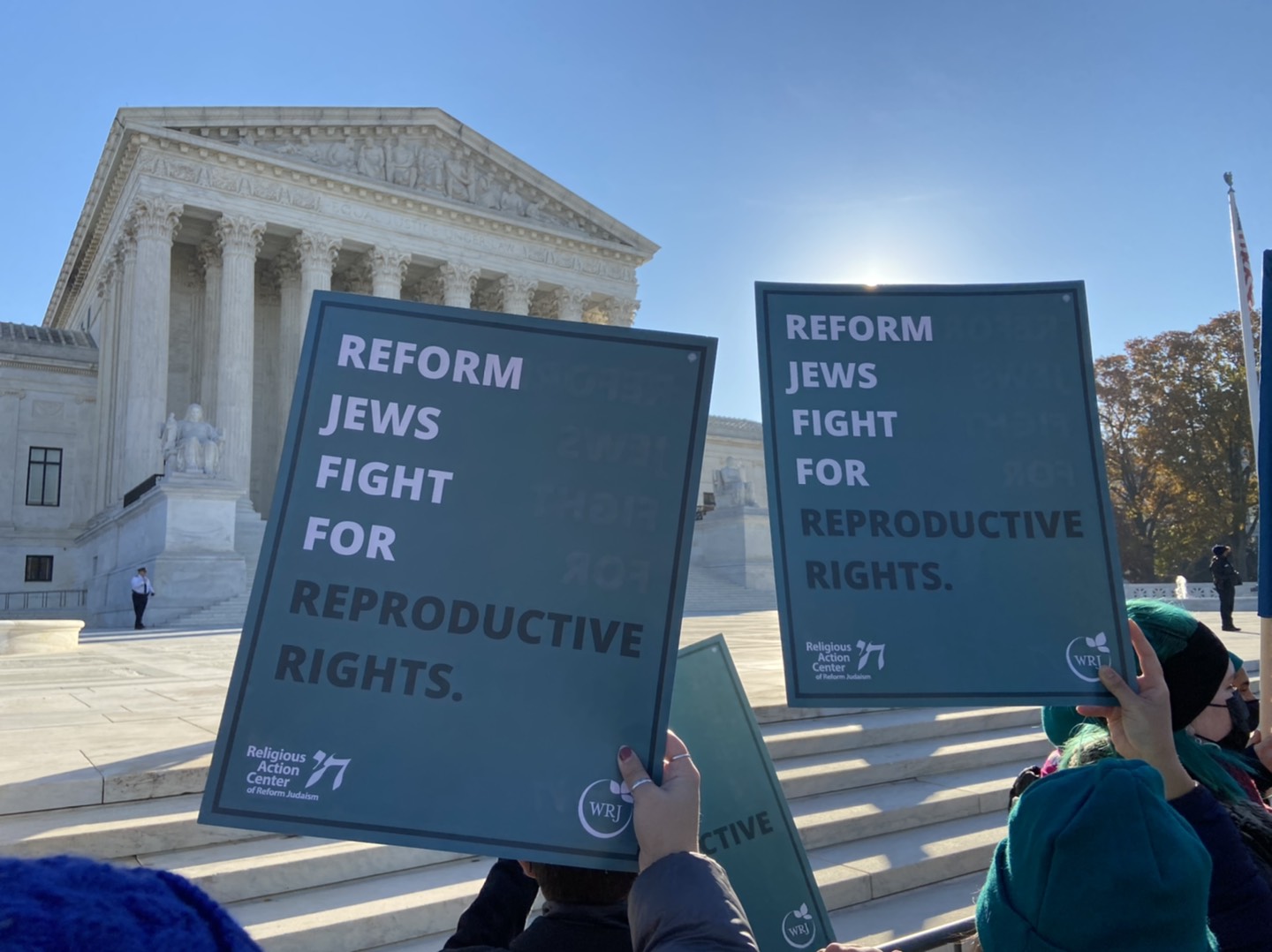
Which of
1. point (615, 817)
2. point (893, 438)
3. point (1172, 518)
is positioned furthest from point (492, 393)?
point (1172, 518)

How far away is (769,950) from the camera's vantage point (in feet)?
8.38

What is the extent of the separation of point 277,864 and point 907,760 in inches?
151

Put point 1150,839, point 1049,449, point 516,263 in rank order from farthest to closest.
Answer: point 516,263 → point 1049,449 → point 1150,839

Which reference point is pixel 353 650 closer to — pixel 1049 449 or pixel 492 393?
pixel 492 393

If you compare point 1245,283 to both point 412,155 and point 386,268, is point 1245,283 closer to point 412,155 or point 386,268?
point 386,268

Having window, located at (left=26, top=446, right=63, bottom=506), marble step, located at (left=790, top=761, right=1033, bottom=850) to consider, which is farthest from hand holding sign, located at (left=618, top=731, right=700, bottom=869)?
window, located at (left=26, top=446, right=63, bottom=506)

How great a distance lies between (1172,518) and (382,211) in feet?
130

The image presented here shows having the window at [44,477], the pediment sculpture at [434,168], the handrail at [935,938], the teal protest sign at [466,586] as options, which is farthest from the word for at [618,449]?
the window at [44,477]

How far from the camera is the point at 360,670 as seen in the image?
6.40 feet

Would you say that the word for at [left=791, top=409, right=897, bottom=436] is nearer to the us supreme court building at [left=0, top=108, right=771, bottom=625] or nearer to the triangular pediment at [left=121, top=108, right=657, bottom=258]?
the us supreme court building at [left=0, top=108, right=771, bottom=625]

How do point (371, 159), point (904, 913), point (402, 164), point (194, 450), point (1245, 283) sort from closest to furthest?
1. point (904, 913)
2. point (1245, 283)
3. point (194, 450)
4. point (371, 159)
5. point (402, 164)

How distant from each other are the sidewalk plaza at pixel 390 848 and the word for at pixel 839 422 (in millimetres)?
2624

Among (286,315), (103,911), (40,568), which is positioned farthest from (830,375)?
(40,568)

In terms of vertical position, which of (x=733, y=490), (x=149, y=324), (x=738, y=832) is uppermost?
(x=149, y=324)
